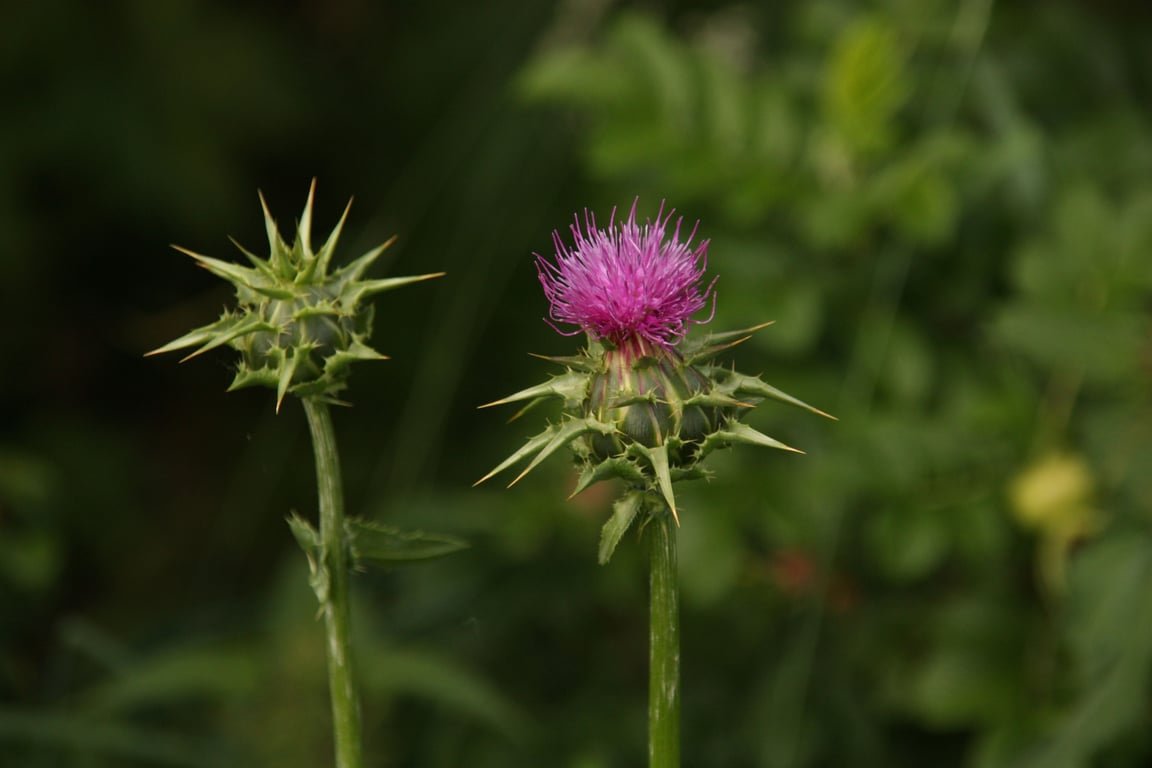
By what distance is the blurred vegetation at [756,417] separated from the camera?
10.8 feet

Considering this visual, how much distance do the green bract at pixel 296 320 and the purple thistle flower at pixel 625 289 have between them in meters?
0.20

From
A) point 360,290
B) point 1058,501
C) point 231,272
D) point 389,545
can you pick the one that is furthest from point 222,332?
point 1058,501

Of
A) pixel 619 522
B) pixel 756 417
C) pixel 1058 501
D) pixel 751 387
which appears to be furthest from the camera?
pixel 756 417

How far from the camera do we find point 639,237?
186 centimetres

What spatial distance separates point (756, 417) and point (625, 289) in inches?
67.7

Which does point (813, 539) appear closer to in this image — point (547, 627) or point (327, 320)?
point (547, 627)

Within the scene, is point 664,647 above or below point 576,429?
below

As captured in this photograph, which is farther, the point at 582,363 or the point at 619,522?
the point at 582,363

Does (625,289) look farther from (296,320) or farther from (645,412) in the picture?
(296,320)

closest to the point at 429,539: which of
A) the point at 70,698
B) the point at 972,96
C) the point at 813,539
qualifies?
the point at 813,539

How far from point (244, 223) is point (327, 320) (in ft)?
13.7

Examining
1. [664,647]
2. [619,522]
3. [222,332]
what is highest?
[222,332]

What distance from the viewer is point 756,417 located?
11.4 feet

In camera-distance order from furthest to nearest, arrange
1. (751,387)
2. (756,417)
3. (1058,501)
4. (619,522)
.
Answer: (756,417)
(1058,501)
(751,387)
(619,522)
